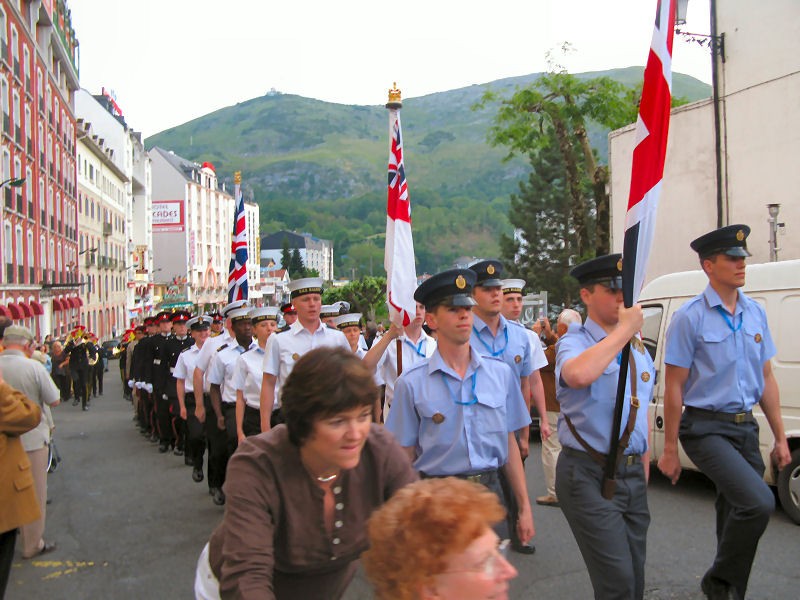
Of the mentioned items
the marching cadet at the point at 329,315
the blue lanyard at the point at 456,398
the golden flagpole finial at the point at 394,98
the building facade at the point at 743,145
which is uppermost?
the building facade at the point at 743,145

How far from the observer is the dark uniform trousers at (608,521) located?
410 cm

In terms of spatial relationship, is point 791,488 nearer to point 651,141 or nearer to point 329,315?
point 651,141

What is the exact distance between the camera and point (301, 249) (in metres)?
188

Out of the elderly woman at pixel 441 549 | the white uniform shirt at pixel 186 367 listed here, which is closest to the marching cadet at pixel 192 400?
the white uniform shirt at pixel 186 367

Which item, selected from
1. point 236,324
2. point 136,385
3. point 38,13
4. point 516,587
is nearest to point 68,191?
point 38,13

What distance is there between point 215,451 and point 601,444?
6241mm

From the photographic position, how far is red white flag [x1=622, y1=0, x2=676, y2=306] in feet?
13.6

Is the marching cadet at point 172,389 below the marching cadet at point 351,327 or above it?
below

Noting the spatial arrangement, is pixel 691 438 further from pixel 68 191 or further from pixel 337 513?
pixel 68 191

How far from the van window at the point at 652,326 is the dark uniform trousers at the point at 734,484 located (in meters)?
3.75

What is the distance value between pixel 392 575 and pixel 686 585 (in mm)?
4402

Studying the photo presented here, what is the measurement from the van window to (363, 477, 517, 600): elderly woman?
7086 millimetres

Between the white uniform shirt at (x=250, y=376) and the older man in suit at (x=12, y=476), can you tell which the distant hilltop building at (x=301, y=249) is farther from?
the older man in suit at (x=12, y=476)

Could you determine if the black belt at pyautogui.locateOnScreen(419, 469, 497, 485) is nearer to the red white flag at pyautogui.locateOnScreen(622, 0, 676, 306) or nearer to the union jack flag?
the red white flag at pyautogui.locateOnScreen(622, 0, 676, 306)
